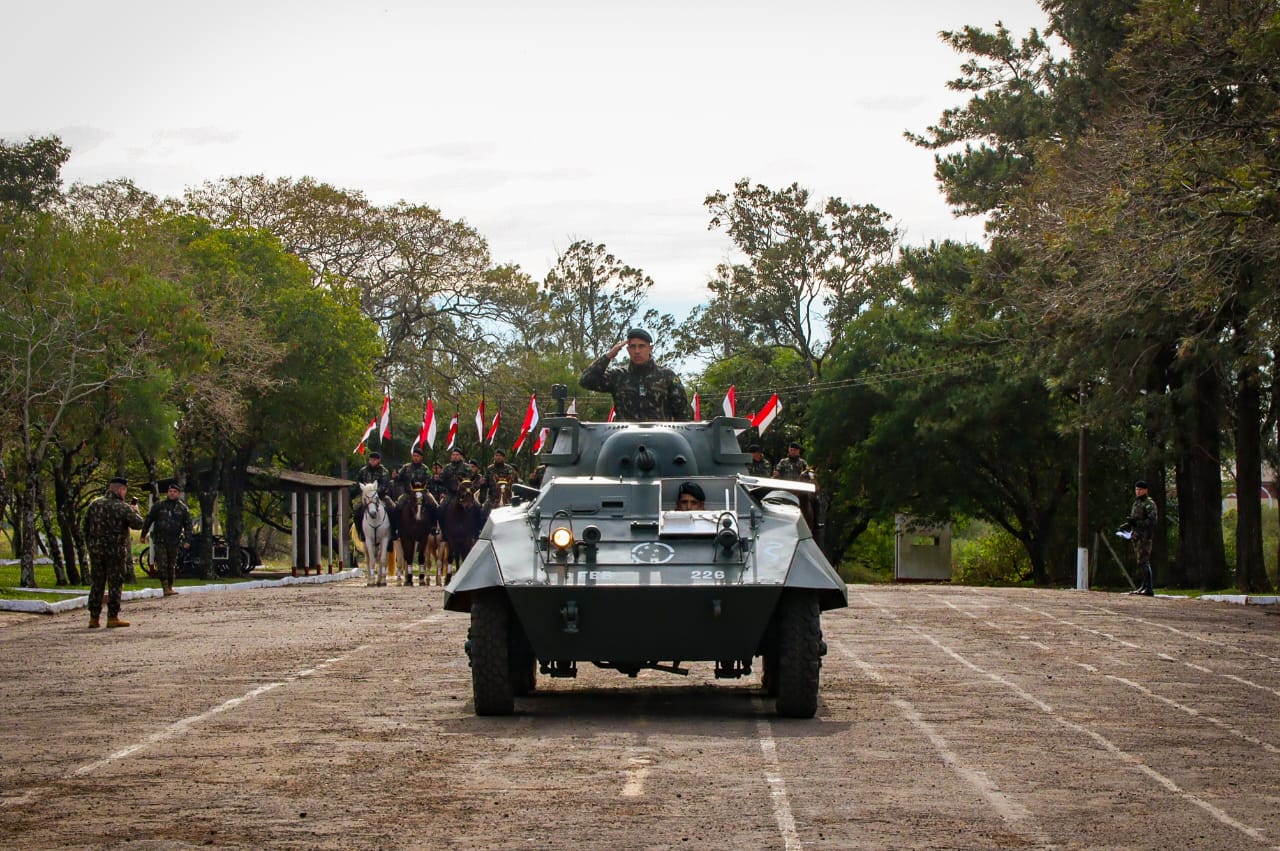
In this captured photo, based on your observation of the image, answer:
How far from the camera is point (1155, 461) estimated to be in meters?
39.6

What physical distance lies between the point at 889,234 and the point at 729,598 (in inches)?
2455

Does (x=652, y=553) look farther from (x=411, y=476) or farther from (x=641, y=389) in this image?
(x=411, y=476)

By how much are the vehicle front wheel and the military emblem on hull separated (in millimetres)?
794

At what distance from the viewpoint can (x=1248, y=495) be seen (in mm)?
34875

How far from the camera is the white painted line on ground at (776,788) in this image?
7883 mm

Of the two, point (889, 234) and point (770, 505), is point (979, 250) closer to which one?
point (889, 234)

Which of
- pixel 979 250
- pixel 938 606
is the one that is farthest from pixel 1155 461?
pixel 938 606

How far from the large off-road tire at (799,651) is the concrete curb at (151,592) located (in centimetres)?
1581

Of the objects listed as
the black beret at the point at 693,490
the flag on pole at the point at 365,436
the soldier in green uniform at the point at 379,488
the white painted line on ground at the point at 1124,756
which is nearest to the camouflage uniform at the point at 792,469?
the white painted line on ground at the point at 1124,756

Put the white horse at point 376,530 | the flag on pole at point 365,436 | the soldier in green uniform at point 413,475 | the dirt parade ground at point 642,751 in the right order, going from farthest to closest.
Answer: the flag on pole at point 365,436, the soldier in green uniform at point 413,475, the white horse at point 376,530, the dirt parade ground at point 642,751

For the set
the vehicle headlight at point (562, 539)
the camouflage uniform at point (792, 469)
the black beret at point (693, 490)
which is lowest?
the vehicle headlight at point (562, 539)

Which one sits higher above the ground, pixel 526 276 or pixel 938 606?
pixel 526 276

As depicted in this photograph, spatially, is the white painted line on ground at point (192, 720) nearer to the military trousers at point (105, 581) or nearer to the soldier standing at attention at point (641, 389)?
the soldier standing at attention at point (641, 389)

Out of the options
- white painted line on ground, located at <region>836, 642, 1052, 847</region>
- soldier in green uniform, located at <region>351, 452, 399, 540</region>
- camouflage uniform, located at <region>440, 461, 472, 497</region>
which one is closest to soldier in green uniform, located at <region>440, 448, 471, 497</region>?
camouflage uniform, located at <region>440, 461, 472, 497</region>
